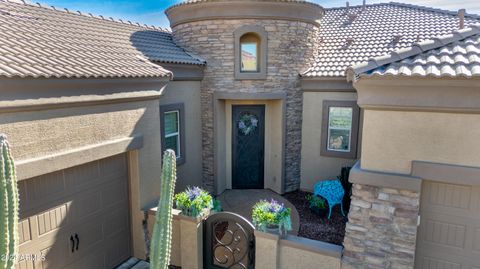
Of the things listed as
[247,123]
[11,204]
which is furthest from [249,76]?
[11,204]

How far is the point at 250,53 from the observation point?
12375 mm

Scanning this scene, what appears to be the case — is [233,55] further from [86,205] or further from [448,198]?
[448,198]

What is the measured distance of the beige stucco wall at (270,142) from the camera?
42.1ft

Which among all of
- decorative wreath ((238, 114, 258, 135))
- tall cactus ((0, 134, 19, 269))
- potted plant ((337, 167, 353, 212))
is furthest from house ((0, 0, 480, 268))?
tall cactus ((0, 134, 19, 269))

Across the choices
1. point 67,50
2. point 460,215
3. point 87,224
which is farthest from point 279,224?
point 67,50

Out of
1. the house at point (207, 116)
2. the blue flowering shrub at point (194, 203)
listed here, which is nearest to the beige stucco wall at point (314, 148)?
the house at point (207, 116)

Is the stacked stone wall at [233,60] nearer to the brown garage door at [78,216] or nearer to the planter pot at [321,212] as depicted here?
the planter pot at [321,212]

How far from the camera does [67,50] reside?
24.0 feet

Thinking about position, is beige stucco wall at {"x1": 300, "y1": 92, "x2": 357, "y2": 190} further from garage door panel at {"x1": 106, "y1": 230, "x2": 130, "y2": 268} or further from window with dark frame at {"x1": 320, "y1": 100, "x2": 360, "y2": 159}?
garage door panel at {"x1": 106, "y1": 230, "x2": 130, "y2": 268}

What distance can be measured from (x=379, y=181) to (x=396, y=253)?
138 centimetres

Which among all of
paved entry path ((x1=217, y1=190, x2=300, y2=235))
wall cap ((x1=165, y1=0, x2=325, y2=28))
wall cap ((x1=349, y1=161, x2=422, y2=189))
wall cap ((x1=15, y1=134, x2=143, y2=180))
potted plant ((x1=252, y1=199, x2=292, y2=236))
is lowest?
paved entry path ((x1=217, y1=190, x2=300, y2=235))

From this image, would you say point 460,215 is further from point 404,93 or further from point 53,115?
point 53,115

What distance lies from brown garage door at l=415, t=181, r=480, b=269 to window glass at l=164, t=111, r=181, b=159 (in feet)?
25.0

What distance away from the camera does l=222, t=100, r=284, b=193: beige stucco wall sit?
12.8m
